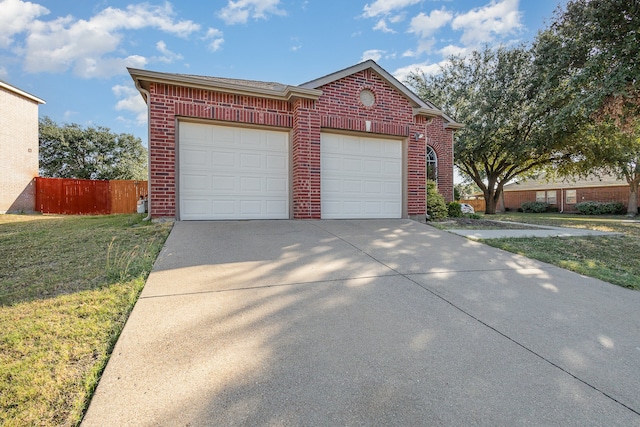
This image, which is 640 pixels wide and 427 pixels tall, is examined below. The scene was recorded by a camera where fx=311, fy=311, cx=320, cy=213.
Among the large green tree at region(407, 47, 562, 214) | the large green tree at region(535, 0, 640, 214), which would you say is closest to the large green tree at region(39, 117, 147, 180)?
the large green tree at region(407, 47, 562, 214)

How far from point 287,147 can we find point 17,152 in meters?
14.6

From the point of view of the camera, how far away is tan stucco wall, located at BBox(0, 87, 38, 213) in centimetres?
1351

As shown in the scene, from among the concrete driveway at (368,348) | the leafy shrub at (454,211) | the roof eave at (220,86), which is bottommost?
the concrete driveway at (368,348)

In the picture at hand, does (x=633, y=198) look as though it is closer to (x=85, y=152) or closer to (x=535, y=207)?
(x=535, y=207)

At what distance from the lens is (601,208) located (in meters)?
24.4

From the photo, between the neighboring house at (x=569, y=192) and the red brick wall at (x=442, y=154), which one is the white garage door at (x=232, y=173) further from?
the neighboring house at (x=569, y=192)

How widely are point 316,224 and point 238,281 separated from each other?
3501 mm

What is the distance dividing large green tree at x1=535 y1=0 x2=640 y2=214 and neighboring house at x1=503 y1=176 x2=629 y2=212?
947cm

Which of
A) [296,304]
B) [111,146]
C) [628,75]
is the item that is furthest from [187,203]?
[111,146]

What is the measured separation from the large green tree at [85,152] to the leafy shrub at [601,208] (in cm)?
3584

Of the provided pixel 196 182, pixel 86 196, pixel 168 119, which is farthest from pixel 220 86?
pixel 86 196

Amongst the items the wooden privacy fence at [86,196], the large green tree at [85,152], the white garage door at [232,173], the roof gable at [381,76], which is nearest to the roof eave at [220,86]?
the roof gable at [381,76]

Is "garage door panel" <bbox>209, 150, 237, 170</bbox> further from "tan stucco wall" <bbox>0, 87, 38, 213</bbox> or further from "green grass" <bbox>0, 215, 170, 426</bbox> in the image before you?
"tan stucco wall" <bbox>0, 87, 38, 213</bbox>

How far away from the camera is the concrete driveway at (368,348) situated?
1597 millimetres
